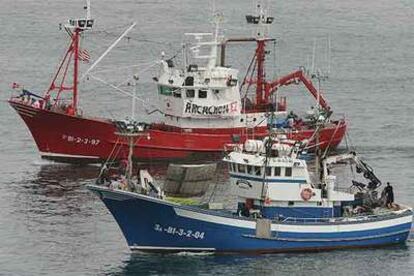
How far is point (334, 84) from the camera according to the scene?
15712cm

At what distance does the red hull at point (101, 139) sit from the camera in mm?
A: 117938

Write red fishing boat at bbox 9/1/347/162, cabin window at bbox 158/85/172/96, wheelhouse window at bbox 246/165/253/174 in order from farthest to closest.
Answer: cabin window at bbox 158/85/172/96, red fishing boat at bbox 9/1/347/162, wheelhouse window at bbox 246/165/253/174

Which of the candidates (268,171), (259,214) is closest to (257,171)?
(268,171)

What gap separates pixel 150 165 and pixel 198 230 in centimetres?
2865

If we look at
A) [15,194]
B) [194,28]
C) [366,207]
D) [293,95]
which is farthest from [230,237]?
[194,28]

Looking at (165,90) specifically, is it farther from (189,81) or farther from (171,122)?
(171,122)

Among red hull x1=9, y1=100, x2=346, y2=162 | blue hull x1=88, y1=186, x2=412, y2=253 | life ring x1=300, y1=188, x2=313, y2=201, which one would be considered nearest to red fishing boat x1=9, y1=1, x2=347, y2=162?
red hull x1=9, y1=100, x2=346, y2=162

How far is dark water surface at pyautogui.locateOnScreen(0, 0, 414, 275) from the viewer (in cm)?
8862

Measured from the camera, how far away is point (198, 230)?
89.2 meters

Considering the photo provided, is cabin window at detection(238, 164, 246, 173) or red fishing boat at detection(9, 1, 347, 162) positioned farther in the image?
red fishing boat at detection(9, 1, 347, 162)

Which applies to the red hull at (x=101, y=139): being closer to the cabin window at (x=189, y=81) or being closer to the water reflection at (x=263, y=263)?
the cabin window at (x=189, y=81)

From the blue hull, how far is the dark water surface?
59 centimetres

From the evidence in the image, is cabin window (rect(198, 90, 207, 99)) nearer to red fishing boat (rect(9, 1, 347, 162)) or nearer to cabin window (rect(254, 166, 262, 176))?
red fishing boat (rect(9, 1, 347, 162))

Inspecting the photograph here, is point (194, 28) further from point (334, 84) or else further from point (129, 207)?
point (129, 207)
